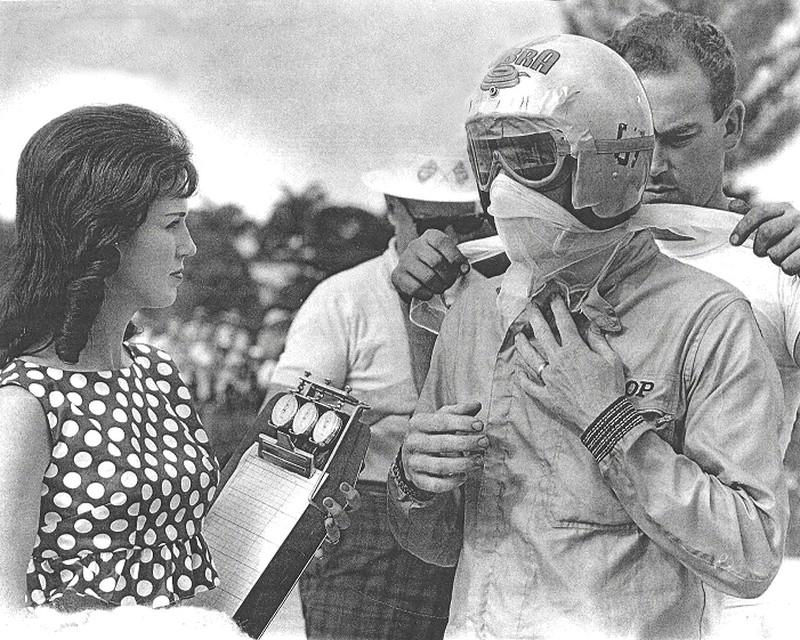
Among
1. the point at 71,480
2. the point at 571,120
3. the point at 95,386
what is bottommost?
the point at 71,480

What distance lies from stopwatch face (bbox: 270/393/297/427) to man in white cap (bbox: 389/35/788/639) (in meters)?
0.25

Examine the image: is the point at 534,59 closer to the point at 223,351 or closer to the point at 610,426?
the point at 610,426

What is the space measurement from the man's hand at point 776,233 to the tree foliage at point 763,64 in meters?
0.34

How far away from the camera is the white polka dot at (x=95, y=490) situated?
1.59 m

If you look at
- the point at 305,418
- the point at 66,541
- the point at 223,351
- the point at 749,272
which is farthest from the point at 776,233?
the point at 66,541

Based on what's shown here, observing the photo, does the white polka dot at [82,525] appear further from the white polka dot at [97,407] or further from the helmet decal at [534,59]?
the helmet decal at [534,59]

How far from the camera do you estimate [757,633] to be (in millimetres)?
1906

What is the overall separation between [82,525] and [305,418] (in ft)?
1.53

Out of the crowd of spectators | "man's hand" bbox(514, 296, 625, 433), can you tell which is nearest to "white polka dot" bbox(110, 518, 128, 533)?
the crowd of spectators

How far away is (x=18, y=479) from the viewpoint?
1.51 m

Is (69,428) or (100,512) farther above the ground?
(69,428)

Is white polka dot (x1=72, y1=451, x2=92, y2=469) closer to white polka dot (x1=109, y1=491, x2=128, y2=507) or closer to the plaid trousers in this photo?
white polka dot (x1=109, y1=491, x2=128, y2=507)

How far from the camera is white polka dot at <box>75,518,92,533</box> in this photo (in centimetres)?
159

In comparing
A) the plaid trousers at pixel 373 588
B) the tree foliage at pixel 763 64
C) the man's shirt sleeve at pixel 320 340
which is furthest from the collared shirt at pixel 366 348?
the tree foliage at pixel 763 64
